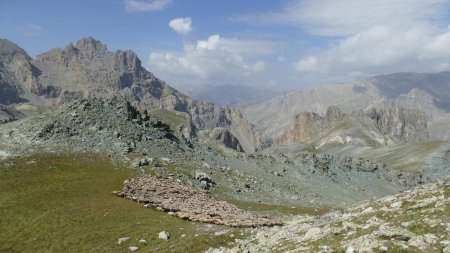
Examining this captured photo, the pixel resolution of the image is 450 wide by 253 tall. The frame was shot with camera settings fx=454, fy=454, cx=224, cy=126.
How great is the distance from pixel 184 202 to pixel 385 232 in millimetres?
41875

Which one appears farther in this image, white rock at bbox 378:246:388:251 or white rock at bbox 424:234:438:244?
white rock at bbox 424:234:438:244

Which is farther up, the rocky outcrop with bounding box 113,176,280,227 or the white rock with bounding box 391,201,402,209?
the white rock with bounding box 391,201,402,209

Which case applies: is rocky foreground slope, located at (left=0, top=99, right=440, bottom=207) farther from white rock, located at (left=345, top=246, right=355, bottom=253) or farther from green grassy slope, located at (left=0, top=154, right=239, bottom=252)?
white rock, located at (left=345, top=246, right=355, bottom=253)

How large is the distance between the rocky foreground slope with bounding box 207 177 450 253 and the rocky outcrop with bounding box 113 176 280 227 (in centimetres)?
1625

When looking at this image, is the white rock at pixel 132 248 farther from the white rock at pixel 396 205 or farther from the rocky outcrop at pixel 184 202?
the white rock at pixel 396 205

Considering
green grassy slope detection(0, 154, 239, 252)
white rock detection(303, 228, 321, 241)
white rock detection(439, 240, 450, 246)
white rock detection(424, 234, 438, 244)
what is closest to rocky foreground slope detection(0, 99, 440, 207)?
green grassy slope detection(0, 154, 239, 252)

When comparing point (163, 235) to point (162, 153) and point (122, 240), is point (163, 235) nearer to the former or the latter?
point (122, 240)

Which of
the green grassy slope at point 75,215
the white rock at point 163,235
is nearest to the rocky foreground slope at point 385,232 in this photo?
→ the white rock at point 163,235

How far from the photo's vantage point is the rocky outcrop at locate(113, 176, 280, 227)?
5631 centimetres

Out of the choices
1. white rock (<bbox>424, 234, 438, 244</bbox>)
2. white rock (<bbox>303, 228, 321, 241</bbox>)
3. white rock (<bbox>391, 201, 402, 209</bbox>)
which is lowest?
white rock (<bbox>303, 228, 321, 241</bbox>)

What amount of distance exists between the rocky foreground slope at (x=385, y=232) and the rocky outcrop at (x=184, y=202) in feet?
53.3

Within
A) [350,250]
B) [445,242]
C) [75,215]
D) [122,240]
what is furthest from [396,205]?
[75,215]

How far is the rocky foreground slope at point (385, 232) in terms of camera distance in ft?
83.6

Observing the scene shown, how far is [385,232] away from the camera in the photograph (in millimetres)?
27641
